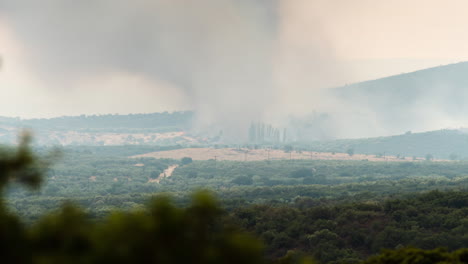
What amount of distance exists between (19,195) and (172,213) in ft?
627

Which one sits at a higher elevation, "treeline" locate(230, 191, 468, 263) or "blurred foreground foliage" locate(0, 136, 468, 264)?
"blurred foreground foliage" locate(0, 136, 468, 264)

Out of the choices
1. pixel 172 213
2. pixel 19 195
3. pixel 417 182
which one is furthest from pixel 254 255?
pixel 19 195

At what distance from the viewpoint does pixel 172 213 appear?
54.5ft

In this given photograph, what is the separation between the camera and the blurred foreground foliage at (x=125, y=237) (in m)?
16.0

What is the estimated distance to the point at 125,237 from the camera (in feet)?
53.6

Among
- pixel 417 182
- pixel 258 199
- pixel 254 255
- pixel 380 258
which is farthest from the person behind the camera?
pixel 417 182

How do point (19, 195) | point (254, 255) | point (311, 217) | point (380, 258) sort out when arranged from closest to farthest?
point (254, 255) → point (380, 258) → point (311, 217) → point (19, 195)

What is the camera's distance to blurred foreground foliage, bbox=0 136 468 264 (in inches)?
631

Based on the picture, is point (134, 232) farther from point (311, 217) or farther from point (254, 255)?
point (311, 217)

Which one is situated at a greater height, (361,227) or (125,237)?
(125,237)

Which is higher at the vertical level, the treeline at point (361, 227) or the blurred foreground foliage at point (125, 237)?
the blurred foreground foliage at point (125, 237)

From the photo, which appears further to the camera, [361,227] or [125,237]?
[361,227]

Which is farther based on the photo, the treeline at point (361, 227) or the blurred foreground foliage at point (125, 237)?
the treeline at point (361, 227)

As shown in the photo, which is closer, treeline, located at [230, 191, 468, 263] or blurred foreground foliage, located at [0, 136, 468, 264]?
blurred foreground foliage, located at [0, 136, 468, 264]
